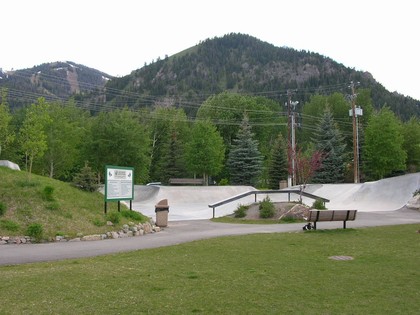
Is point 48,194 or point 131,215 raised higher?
point 48,194

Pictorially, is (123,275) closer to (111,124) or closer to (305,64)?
(111,124)

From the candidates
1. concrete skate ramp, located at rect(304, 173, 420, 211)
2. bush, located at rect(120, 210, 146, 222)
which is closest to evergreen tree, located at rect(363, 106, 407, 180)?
concrete skate ramp, located at rect(304, 173, 420, 211)

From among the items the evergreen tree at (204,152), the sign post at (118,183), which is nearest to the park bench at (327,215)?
the sign post at (118,183)

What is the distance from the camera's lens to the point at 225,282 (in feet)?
23.4

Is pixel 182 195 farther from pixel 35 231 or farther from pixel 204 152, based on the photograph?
pixel 35 231

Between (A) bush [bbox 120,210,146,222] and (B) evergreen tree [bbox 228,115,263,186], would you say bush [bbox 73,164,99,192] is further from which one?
(B) evergreen tree [bbox 228,115,263,186]

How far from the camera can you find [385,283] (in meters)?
7.07

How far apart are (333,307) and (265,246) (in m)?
6.24

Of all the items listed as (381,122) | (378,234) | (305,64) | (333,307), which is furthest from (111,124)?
(305,64)

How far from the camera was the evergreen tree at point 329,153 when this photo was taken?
45.3m

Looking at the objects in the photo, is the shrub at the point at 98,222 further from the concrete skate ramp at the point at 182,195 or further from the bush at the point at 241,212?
the concrete skate ramp at the point at 182,195

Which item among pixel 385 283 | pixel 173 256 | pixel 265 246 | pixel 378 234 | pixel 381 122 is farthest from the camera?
pixel 381 122

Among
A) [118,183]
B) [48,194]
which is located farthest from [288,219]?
[48,194]

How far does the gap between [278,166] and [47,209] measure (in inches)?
1396
